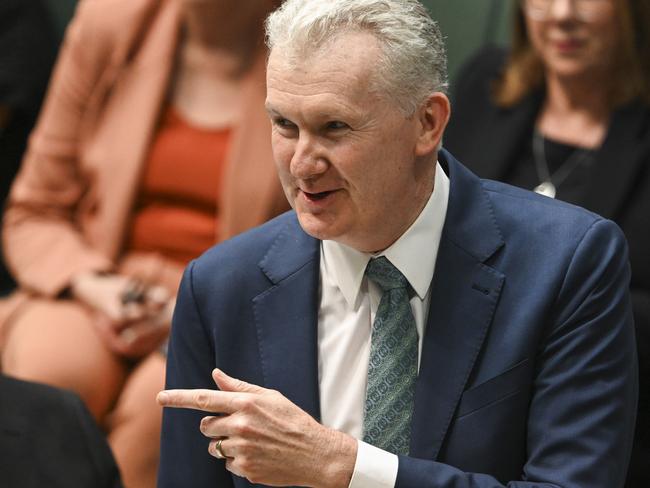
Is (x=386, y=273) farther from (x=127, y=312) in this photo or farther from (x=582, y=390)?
(x=127, y=312)

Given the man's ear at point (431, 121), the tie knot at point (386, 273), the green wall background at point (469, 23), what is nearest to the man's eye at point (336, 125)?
the man's ear at point (431, 121)

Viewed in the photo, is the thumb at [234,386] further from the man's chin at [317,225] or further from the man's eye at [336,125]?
the man's eye at [336,125]

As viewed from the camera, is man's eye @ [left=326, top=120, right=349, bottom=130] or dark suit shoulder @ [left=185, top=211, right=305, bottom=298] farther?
dark suit shoulder @ [left=185, top=211, right=305, bottom=298]

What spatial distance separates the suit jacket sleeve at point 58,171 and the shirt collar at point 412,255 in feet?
4.01

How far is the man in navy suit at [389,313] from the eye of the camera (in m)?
1.53

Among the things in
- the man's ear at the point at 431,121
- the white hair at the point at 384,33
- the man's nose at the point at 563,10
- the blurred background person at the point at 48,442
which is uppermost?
the white hair at the point at 384,33

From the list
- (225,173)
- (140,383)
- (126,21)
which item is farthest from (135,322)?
(126,21)

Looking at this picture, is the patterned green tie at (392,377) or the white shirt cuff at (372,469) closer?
the white shirt cuff at (372,469)

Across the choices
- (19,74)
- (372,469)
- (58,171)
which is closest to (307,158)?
(372,469)

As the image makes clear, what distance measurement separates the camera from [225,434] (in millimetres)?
1500

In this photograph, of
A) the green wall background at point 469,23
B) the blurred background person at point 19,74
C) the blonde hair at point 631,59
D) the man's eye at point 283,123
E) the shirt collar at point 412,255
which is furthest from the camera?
the green wall background at point 469,23

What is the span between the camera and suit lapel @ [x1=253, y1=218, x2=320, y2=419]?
5.55 feet

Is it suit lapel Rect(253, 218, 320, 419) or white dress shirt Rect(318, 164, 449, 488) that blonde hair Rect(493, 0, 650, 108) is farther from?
suit lapel Rect(253, 218, 320, 419)

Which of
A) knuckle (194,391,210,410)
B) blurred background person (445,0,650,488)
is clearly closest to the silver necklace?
blurred background person (445,0,650,488)
